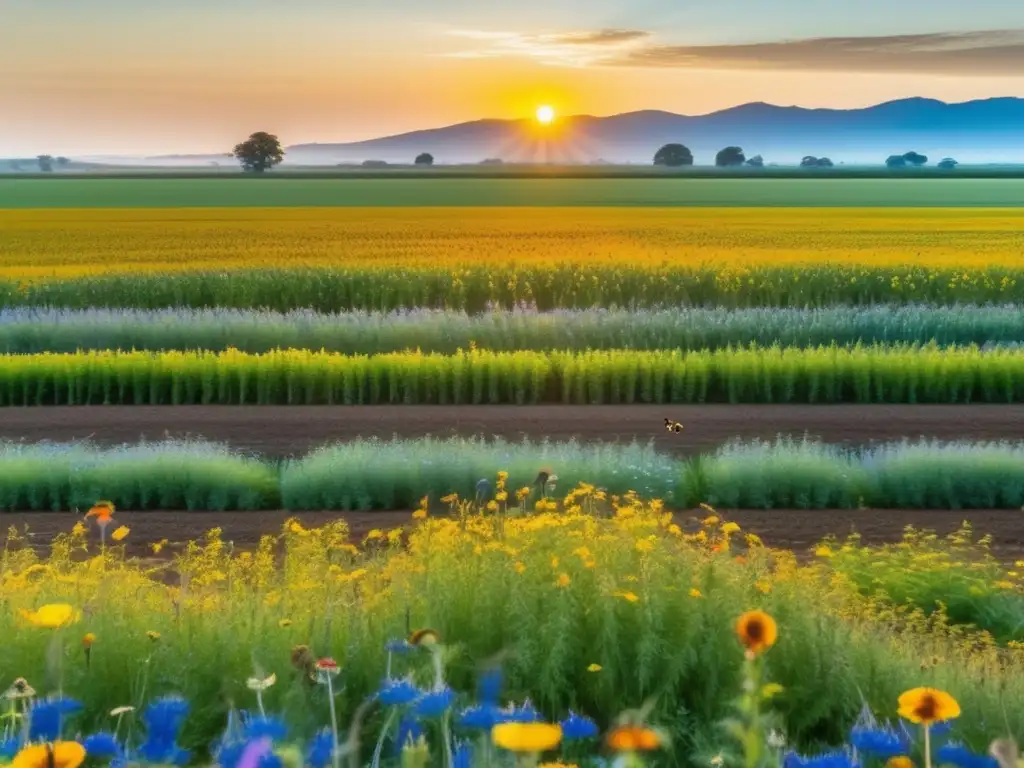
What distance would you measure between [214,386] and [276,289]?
35.5ft

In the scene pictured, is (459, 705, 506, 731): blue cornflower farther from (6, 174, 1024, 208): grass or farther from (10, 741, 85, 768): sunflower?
(6, 174, 1024, 208): grass

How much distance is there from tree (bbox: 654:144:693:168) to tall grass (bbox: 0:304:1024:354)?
7927 cm

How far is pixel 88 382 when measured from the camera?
17.1 meters

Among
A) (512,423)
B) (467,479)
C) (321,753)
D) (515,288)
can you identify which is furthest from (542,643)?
(515,288)

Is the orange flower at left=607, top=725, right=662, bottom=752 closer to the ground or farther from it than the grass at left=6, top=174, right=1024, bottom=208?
farther from it

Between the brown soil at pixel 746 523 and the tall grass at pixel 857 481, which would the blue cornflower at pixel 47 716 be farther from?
the tall grass at pixel 857 481

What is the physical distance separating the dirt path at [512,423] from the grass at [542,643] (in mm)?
7598

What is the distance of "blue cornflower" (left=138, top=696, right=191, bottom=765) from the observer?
2.97 m

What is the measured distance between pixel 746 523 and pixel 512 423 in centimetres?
494

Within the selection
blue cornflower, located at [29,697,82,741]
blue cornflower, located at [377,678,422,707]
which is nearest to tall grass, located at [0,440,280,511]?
blue cornflower, located at [29,697,82,741]

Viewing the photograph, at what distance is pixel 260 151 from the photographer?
7400 cm

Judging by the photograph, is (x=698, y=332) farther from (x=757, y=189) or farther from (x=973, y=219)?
(x=757, y=189)

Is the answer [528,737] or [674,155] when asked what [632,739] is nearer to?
[528,737]

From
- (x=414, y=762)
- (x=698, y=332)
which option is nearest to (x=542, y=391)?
(x=698, y=332)
